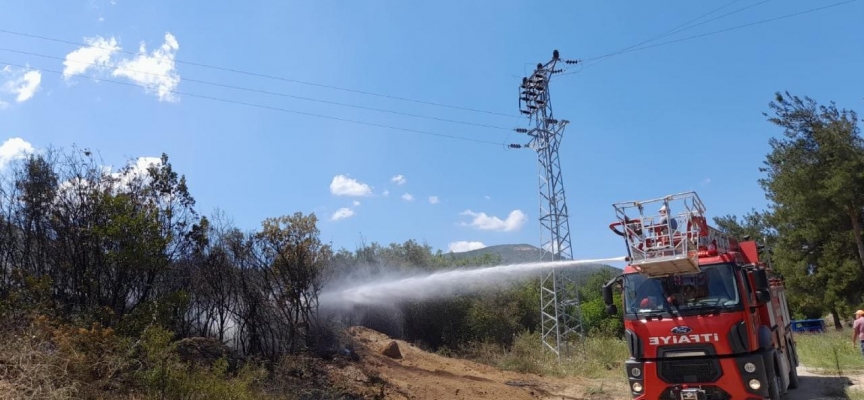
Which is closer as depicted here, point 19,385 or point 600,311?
point 19,385

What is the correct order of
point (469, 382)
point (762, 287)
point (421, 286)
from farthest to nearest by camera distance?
point (421, 286), point (469, 382), point (762, 287)

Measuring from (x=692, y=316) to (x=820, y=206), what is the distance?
24045 mm

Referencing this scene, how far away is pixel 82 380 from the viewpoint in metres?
8.18

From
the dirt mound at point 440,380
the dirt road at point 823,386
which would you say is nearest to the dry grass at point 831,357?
the dirt road at point 823,386

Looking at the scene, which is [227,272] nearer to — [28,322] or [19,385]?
[28,322]

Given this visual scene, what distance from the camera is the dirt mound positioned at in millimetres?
14148

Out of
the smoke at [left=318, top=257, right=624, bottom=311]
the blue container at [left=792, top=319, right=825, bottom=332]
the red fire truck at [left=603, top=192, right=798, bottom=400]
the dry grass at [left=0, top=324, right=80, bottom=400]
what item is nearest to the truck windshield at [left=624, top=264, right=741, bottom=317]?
→ the red fire truck at [left=603, top=192, right=798, bottom=400]

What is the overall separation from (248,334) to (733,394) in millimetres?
11734

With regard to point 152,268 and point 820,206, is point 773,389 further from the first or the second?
point 820,206

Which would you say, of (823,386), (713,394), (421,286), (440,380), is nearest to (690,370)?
(713,394)

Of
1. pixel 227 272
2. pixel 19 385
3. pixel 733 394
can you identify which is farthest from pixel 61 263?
pixel 733 394

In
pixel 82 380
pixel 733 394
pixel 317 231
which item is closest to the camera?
pixel 82 380

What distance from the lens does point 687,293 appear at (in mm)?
9742

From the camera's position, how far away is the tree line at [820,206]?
26.7 m
